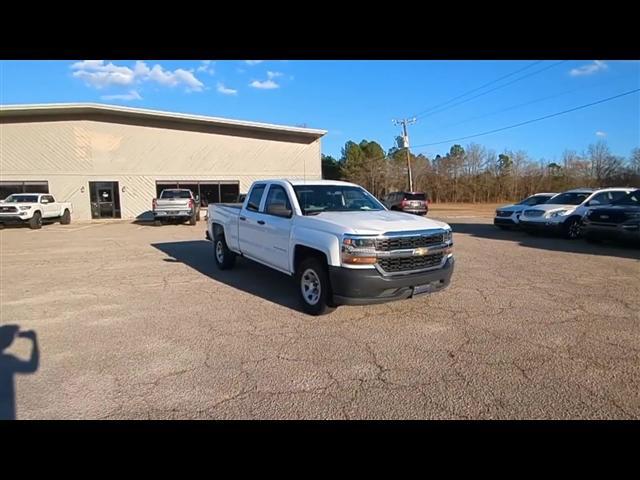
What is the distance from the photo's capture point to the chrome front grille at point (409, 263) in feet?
15.1

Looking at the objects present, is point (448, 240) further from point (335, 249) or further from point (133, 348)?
point (133, 348)

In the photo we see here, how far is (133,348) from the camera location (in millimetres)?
4156

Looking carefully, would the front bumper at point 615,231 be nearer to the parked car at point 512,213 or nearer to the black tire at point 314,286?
the parked car at point 512,213

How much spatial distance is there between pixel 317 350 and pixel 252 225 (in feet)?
10.7

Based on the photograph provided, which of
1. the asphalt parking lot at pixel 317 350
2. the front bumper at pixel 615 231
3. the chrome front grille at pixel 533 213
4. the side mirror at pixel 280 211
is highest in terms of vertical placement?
the side mirror at pixel 280 211

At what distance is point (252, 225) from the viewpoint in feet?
22.0

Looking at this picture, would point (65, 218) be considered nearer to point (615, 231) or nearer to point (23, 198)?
point (23, 198)

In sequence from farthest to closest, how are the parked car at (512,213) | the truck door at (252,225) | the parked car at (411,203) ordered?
1. the parked car at (411,203)
2. the parked car at (512,213)
3. the truck door at (252,225)

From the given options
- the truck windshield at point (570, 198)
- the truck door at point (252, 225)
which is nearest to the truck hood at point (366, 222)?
the truck door at point (252, 225)

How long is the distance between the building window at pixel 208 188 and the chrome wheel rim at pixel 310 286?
2318 cm

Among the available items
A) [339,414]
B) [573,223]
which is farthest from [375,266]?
[573,223]

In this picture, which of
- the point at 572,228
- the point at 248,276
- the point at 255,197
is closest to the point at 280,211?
the point at 255,197
